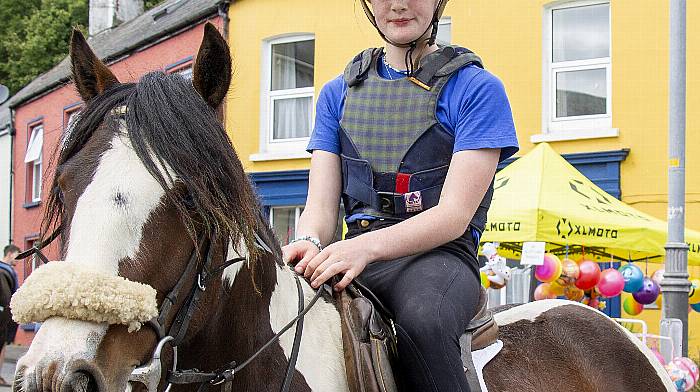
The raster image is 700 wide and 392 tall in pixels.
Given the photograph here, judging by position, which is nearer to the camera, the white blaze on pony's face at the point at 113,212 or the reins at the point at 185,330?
the white blaze on pony's face at the point at 113,212

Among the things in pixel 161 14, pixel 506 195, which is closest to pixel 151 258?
pixel 506 195

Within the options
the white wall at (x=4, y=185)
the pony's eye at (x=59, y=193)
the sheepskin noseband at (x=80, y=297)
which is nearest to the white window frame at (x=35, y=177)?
the white wall at (x=4, y=185)

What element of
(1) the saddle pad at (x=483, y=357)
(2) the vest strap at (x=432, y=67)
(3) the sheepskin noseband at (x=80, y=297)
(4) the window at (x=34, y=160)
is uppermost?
(4) the window at (x=34, y=160)

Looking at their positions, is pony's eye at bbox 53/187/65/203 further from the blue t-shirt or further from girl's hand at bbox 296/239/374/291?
the blue t-shirt

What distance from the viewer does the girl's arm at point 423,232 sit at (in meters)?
2.75

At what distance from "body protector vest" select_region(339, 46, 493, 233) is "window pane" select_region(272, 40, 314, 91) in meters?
13.4

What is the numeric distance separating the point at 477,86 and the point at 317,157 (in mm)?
651

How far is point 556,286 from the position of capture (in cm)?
936

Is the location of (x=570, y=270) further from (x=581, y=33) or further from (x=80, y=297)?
(x=80, y=297)

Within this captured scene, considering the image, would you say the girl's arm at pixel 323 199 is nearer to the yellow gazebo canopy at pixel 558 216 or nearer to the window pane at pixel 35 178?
the yellow gazebo canopy at pixel 558 216

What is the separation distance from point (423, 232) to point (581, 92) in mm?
11256

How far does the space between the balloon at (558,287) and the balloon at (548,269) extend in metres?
0.32

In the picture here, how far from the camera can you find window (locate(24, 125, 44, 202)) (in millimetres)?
24875

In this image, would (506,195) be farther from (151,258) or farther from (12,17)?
(12,17)
